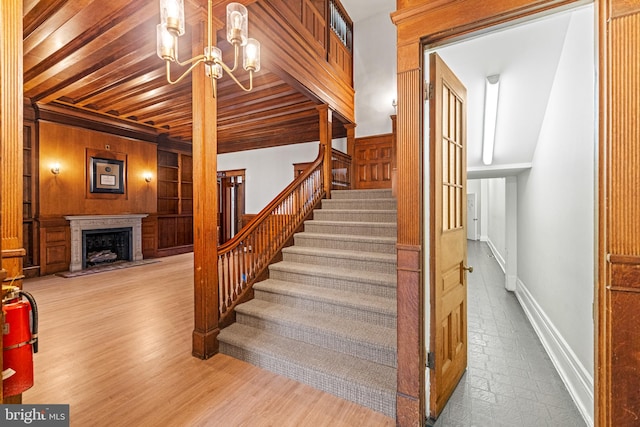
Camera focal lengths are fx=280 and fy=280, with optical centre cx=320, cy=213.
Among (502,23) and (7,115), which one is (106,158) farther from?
(502,23)

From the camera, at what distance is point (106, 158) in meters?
6.02

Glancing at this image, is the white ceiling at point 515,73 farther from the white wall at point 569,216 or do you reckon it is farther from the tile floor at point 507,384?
the tile floor at point 507,384

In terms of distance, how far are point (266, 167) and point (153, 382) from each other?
6.26m

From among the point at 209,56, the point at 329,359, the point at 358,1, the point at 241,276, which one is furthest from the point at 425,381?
the point at 358,1

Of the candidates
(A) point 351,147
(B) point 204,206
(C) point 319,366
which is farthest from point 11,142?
(A) point 351,147

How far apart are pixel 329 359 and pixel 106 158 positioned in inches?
255

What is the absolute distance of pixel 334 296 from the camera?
265cm

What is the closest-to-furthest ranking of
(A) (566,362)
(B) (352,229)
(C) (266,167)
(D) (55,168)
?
(A) (566,362)
(B) (352,229)
(D) (55,168)
(C) (266,167)

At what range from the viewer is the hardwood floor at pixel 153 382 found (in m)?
1.78

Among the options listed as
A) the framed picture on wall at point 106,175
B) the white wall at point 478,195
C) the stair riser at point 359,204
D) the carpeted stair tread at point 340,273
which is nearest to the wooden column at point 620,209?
the carpeted stair tread at point 340,273

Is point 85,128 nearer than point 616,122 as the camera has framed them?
No

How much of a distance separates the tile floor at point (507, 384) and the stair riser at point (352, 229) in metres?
1.39

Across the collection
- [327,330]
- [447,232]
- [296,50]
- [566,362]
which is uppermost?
[296,50]

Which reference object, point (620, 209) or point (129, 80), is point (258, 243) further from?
point (129, 80)
